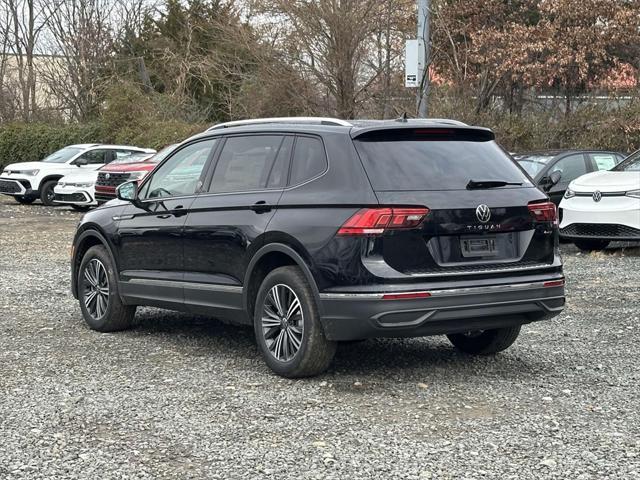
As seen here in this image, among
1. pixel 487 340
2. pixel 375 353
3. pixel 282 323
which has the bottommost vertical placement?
pixel 375 353

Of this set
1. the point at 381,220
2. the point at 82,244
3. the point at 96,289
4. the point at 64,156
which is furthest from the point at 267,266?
the point at 64,156

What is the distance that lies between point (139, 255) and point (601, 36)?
20.3 m

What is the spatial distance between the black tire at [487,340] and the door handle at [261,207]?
171 cm

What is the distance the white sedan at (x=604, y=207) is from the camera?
42.8 feet

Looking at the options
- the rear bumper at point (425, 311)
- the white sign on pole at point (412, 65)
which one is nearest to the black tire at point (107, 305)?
the rear bumper at point (425, 311)

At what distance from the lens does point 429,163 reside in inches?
252

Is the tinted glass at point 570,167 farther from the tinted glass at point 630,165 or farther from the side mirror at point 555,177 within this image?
the tinted glass at point 630,165

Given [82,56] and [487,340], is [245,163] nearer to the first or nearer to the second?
[487,340]

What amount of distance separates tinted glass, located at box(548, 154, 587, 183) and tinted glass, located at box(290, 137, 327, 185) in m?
9.69

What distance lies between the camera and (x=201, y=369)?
271 inches

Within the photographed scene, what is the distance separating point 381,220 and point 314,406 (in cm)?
116

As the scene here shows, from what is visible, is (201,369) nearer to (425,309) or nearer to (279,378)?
(279,378)

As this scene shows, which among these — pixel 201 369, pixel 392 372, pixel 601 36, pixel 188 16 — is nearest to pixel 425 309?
pixel 392 372

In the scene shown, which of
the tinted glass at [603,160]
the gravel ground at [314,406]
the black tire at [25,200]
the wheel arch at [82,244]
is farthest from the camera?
the black tire at [25,200]
